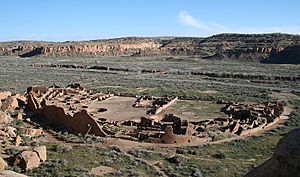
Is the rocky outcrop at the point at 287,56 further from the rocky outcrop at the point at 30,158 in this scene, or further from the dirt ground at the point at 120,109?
the rocky outcrop at the point at 30,158

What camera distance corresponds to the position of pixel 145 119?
33.5 m

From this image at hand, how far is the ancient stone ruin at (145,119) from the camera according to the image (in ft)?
96.4

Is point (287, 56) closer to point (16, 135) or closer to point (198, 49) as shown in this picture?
point (198, 49)

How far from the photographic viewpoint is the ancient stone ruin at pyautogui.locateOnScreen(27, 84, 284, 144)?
29.4m

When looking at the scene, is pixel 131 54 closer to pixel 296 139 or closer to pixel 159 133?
pixel 159 133

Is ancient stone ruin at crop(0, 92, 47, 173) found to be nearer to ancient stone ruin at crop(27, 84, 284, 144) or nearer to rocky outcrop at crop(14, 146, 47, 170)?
rocky outcrop at crop(14, 146, 47, 170)

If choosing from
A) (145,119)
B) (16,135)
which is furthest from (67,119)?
(145,119)

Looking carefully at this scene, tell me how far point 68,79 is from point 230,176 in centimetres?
5532

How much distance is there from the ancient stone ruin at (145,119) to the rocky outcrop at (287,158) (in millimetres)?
18204

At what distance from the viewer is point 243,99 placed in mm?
51688

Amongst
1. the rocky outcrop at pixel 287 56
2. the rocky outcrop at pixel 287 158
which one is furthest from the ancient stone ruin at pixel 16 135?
the rocky outcrop at pixel 287 56

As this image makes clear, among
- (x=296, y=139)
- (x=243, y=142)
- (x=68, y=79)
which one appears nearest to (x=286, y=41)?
(x=68, y=79)

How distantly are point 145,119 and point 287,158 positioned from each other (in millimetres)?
24403

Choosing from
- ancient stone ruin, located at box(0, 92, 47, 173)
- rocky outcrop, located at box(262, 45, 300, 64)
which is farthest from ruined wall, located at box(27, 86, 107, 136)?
rocky outcrop, located at box(262, 45, 300, 64)
